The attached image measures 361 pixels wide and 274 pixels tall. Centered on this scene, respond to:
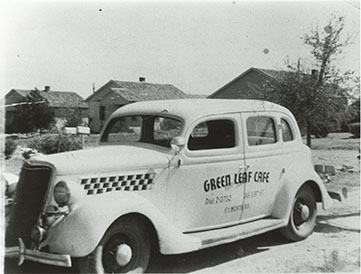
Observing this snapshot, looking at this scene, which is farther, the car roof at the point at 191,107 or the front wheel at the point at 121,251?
the car roof at the point at 191,107

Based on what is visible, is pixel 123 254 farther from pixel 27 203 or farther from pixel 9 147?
pixel 9 147

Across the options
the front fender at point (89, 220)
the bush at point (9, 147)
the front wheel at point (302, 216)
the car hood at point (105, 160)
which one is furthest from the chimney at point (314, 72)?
the bush at point (9, 147)

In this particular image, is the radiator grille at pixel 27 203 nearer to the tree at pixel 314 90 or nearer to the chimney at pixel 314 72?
the tree at pixel 314 90

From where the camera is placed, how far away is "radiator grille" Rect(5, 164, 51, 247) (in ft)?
11.9

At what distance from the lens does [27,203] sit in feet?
12.1

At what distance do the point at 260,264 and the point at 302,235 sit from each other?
1062 mm

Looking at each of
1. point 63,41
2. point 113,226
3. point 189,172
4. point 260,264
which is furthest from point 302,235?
point 63,41

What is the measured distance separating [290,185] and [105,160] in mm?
2345

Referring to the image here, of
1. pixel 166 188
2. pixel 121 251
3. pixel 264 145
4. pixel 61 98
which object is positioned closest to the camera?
pixel 121 251

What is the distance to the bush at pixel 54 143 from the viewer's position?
4.85 m

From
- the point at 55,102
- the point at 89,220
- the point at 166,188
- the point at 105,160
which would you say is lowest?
the point at 89,220

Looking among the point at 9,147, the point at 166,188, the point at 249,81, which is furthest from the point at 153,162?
the point at 249,81

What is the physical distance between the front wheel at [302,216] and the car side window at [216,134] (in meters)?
1.19

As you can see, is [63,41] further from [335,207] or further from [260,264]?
[335,207]
